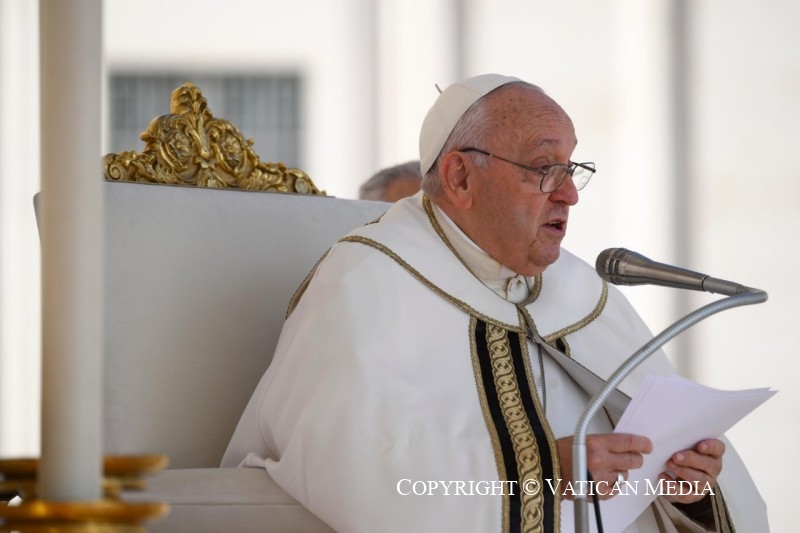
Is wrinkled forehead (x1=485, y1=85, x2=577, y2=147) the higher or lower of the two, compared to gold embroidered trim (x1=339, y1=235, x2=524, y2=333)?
higher

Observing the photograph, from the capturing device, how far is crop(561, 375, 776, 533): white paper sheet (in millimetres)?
2275

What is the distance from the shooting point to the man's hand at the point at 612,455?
236cm

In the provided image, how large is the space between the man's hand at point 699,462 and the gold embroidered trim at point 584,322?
49 cm

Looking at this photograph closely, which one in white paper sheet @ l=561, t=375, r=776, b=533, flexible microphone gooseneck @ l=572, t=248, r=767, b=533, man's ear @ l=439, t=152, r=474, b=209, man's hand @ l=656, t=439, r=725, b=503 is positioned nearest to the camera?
flexible microphone gooseneck @ l=572, t=248, r=767, b=533

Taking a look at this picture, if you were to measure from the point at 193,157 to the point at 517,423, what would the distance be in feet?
4.21

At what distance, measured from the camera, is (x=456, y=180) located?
311cm

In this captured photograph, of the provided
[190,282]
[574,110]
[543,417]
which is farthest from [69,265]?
[574,110]

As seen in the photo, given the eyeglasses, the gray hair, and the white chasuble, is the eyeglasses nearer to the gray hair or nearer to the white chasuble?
the gray hair

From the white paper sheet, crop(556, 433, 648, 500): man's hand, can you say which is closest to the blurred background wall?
the white paper sheet

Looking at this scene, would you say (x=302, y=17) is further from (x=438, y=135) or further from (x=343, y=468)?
(x=343, y=468)

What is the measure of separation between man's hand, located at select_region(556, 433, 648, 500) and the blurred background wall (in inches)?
162

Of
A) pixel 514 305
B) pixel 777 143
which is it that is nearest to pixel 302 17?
pixel 777 143

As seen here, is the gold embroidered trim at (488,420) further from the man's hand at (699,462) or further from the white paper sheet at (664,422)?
the man's hand at (699,462)

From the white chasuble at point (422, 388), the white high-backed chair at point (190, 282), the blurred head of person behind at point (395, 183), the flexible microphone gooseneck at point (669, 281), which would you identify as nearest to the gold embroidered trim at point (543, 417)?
the white chasuble at point (422, 388)
